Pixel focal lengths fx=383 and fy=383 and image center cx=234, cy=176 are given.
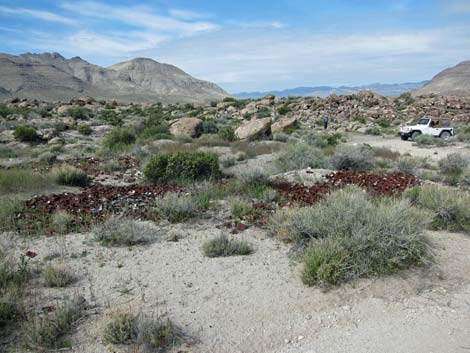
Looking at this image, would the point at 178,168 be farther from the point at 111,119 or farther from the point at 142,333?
the point at 111,119

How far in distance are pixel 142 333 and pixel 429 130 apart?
1001 inches

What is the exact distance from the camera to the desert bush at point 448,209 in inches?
265

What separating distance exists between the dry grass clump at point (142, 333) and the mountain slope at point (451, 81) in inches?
4330

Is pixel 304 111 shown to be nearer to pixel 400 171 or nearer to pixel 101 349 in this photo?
pixel 400 171

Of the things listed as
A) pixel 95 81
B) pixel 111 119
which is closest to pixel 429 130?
pixel 111 119

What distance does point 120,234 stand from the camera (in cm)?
611

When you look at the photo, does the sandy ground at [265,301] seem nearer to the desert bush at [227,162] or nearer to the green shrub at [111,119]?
the desert bush at [227,162]

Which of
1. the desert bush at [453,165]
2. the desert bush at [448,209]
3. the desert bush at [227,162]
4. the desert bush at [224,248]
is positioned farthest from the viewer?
the desert bush at [227,162]

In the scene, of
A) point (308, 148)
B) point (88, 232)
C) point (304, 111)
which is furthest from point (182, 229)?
point (304, 111)

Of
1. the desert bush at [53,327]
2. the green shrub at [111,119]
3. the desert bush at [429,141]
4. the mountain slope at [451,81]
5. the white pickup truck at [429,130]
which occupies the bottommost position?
the desert bush at [429,141]

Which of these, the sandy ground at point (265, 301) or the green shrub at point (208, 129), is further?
the green shrub at point (208, 129)

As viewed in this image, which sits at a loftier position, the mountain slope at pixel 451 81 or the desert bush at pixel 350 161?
the mountain slope at pixel 451 81

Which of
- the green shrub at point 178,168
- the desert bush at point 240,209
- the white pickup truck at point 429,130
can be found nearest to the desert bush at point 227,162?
the green shrub at point 178,168

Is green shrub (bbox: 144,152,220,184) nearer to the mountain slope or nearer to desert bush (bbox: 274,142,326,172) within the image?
desert bush (bbox: 274,142,326,172)
